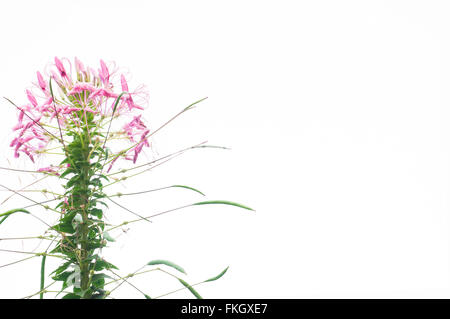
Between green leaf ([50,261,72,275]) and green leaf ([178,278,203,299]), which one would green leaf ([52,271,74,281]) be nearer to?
green leaf ([50,261,72,275])

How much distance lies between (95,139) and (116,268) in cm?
41

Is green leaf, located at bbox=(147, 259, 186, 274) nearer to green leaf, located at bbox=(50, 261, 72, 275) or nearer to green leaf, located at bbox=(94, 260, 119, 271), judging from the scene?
green leaf, located at bbox=(94, 260, 119, 271)

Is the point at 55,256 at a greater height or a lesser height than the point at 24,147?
lesser

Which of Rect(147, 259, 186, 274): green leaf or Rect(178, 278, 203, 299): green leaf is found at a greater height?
Rect(147, 259, 186, 274): green leaf

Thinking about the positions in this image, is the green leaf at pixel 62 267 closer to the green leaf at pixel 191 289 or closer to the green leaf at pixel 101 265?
the green leaf at pixel 101 265

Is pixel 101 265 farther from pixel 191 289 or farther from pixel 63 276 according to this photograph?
pixel 191 289

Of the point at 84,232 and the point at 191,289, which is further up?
the point at 84,232

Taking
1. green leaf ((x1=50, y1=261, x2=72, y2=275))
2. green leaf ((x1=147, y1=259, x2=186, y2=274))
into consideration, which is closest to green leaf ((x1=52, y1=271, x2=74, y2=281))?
green leaf ((x1=50, y1=261, x2=72, y2=275))

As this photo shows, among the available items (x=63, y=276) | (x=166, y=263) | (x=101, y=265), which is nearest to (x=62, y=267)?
(x=63, y=276)

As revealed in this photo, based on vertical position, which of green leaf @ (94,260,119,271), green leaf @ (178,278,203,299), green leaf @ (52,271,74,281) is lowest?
green leaf @ (178,278,203,299)

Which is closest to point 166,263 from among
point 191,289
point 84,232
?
point 191,289
